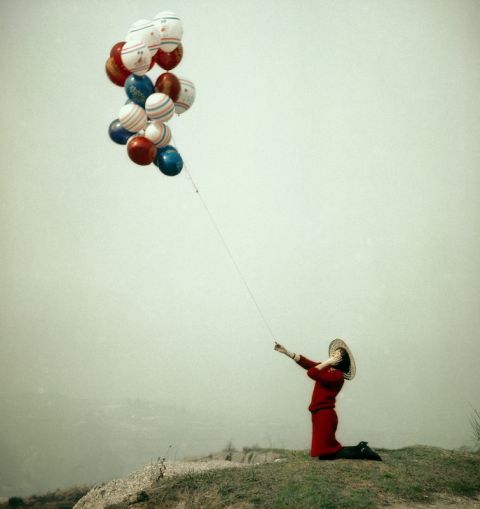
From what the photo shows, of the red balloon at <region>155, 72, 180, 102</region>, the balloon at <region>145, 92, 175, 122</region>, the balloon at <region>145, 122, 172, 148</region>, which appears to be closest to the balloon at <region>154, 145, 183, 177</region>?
the balloon at <region>145, 122, 172, 148</region>

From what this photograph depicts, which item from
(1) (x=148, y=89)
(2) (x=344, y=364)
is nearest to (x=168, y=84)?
(1) (x=148, y=89)

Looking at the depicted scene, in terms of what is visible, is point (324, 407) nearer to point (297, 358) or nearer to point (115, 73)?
point (297, 358)

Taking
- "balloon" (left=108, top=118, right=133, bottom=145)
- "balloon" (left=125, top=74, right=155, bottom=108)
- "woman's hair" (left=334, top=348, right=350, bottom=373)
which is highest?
"balloon" (left=125, top=74, right=155, bottom=108)

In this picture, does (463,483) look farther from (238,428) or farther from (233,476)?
(238,428)

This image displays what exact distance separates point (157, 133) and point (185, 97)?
133 centimetres

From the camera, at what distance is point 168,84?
8.22 metres

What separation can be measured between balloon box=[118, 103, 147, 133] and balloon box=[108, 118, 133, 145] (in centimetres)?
26

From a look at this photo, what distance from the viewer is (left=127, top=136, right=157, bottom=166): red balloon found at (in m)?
7.94

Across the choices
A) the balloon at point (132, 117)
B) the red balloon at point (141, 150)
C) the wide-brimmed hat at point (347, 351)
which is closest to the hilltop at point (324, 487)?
the wide-brimmed hat at point (347, 351)

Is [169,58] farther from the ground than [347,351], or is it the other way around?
[169,58]

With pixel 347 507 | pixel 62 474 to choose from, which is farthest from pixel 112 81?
pixel 62 474

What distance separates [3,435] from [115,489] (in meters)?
220

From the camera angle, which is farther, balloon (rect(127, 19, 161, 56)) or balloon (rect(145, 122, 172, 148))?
balloon (rect(145, 122, 172, 148))

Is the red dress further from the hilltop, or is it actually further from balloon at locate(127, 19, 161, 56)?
Answer: balloon at locate(127, 19, 161, 56)
